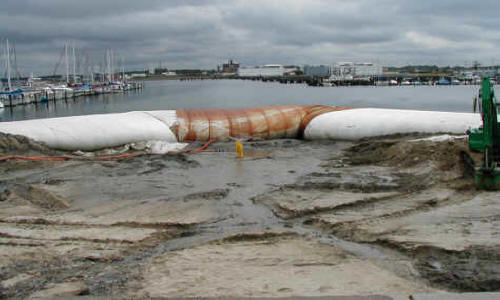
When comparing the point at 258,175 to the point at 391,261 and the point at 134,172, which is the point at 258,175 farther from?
the point at 391,261

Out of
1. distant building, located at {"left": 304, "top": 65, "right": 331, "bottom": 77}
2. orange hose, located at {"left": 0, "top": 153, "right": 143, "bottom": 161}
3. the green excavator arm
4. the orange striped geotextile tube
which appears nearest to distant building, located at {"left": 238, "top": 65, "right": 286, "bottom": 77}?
distant building, located at {"left": 304, "top": 65, "right": 331, "bottom": 77}

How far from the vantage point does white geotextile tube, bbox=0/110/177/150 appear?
38.7ft

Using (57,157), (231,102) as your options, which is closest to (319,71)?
(231,102)

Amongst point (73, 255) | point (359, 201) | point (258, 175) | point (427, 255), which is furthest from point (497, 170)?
point (73, 255)

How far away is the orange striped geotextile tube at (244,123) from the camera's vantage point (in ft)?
43.8

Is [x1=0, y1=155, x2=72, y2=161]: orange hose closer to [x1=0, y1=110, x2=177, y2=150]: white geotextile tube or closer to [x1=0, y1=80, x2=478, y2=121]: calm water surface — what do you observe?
[x1=0, y1=110, x2=177, y2=150]: white geotextile tube

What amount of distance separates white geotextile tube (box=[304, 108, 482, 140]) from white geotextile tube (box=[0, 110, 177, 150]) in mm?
4160

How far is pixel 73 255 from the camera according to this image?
4.88m

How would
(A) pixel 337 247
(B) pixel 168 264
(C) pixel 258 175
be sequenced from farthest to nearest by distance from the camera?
1. (C) pixel 258 175
2. (A) pixel 337 247
3. (B) pixel 168 264

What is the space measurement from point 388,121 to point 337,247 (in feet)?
27.3

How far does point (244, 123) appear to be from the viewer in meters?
13.8

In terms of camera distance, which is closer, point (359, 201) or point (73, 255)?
point (73, 255)

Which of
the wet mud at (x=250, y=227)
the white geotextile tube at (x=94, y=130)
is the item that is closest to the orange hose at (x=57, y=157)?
the wet mud at (x=250, y=227)

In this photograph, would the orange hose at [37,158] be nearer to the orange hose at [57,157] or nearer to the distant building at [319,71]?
the orange hose at [57,157]
